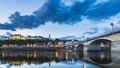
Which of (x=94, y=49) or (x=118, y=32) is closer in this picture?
(x=118, y=32)

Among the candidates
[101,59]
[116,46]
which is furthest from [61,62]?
[116,46]

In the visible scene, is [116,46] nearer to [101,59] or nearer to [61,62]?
[101,59]

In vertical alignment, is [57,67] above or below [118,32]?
below

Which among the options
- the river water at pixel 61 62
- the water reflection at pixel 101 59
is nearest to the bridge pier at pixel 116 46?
the river water at pixel 61 62

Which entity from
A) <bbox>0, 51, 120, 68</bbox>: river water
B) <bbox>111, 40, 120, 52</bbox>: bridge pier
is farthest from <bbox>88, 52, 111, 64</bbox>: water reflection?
<bbox>111, 40, 120, 52</bbox>: bridge pier

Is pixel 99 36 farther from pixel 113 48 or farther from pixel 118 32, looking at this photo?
pixel 118 32

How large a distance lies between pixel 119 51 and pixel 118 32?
6.14 m

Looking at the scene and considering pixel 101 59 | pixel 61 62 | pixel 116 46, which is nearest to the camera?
pixel 61 62

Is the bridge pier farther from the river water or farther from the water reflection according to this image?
the water reflection

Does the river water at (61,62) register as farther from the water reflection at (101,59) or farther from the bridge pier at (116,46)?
the bridge pier at (116,46)

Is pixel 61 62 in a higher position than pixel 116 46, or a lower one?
lower

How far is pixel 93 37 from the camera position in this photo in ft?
412

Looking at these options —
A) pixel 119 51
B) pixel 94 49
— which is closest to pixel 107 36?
pixel 119 51

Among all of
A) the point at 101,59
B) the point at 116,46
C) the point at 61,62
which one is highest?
the point at 116,46
